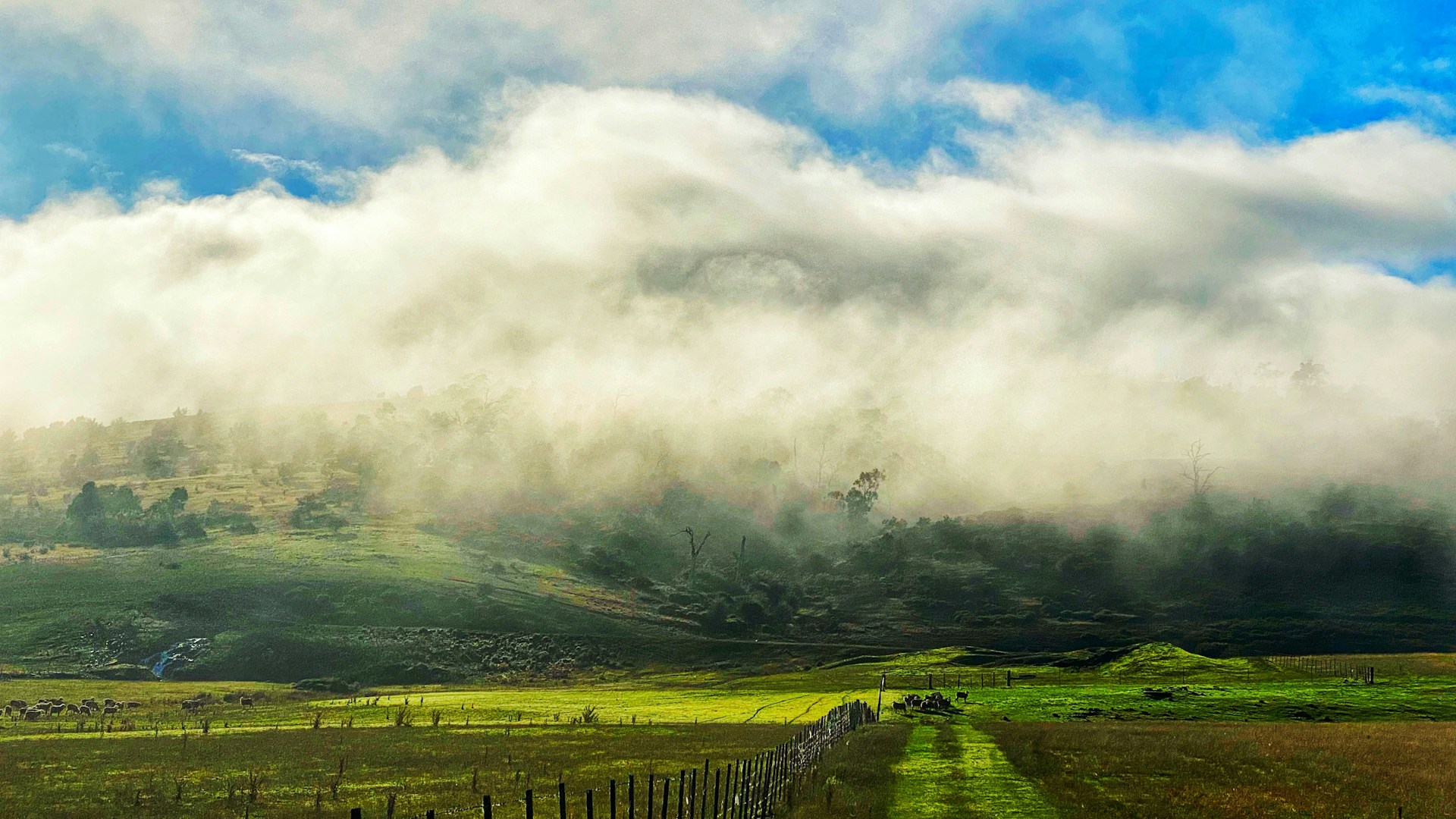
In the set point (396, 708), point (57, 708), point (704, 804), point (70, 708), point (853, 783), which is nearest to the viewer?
point (704, 804)

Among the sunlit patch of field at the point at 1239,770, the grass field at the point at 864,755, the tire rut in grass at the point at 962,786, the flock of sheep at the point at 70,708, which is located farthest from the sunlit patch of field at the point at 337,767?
the flock of sheep at the point at 70,708

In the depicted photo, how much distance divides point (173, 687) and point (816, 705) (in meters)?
123

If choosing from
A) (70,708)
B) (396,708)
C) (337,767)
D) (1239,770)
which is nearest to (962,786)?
(1239,770)

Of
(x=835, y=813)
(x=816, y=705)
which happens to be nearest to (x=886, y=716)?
(x=816, y=705)

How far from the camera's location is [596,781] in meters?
53.6

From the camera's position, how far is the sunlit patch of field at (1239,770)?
42.4m

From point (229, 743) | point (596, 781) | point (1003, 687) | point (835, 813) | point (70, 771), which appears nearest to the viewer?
point (835, 813)

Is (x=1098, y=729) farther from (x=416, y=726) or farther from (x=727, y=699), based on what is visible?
(x=727, y=699)

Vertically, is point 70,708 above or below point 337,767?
below

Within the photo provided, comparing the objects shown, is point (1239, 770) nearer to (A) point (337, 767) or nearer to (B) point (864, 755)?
(B) point (864, 755)

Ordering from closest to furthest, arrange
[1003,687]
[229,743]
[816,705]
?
[229,743] < [816,705] < [1003,687]

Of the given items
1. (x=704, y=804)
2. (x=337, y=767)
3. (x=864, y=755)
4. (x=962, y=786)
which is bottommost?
(x=337, y=767)

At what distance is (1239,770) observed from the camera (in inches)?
2115

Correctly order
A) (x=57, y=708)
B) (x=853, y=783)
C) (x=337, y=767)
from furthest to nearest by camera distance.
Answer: (x=57, y=708), (x=337, y=767), (x=853, y=783)
